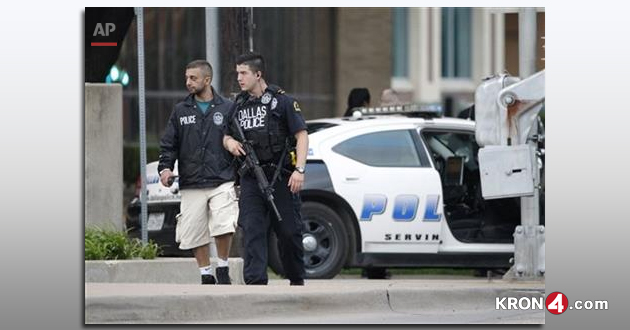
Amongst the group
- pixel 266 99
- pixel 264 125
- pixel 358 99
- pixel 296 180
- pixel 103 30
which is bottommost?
pixel 296 180

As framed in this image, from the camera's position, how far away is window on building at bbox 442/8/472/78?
95.8 ft

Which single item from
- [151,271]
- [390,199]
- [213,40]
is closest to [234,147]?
[151,271]

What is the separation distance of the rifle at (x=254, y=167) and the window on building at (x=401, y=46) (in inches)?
720

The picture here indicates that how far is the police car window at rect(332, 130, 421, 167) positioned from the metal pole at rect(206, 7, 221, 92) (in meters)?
1.21

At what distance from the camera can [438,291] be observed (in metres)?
9.44

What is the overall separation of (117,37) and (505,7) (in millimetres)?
3309

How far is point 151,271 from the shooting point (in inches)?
414

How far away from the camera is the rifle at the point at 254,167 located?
9289mm

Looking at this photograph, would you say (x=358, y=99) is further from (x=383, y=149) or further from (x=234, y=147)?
(x=234, y=147)

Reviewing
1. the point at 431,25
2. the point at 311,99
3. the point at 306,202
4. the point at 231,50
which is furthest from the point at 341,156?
the point at 431,25

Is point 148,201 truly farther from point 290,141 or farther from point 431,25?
point 431,25

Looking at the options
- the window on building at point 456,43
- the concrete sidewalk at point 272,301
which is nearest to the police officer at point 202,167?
the concrete sidewalk at point 272,301

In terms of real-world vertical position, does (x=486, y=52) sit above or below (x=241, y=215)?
above

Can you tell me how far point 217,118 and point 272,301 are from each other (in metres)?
1.42
